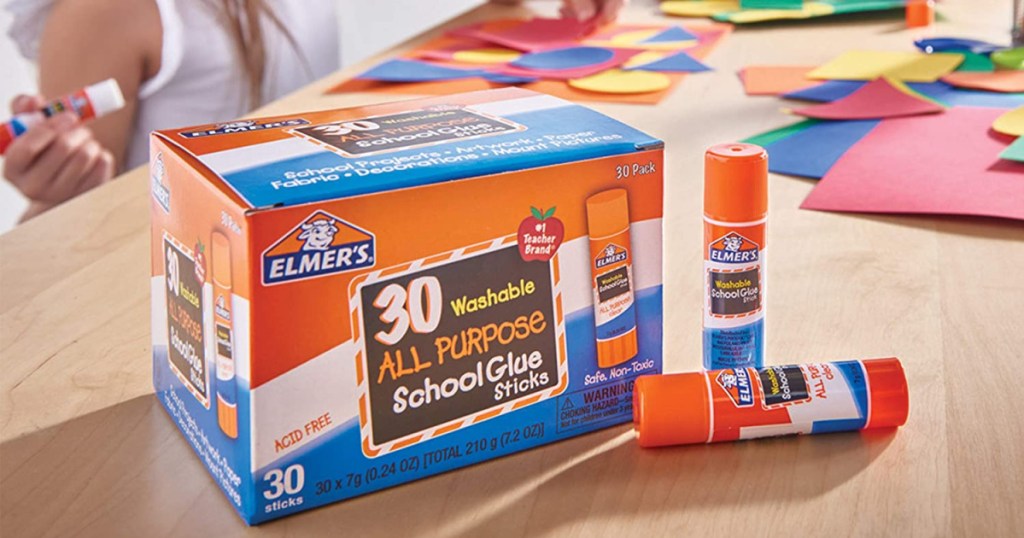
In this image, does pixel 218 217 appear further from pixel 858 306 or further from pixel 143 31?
pixel 143 31

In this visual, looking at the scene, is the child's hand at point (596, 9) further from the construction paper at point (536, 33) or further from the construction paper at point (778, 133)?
the construction paper at point (778, 133)

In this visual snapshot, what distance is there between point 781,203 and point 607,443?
0.43 metres

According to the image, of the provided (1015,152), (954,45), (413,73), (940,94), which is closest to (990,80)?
(940,94)

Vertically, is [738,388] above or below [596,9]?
below

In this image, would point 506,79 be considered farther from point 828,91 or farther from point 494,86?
point 828,91

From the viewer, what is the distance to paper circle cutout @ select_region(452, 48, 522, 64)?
1.44m

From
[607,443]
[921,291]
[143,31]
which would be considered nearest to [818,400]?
[607,443]

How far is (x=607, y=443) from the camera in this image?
590 mm

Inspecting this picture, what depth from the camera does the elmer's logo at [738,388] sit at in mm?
570

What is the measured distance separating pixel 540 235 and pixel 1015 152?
2.08 ft

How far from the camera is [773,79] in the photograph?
1329 millimetres

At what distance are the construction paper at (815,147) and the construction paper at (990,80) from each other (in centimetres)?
20

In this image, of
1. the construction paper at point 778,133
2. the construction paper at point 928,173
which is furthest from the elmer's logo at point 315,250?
the construction paper at point 778,133

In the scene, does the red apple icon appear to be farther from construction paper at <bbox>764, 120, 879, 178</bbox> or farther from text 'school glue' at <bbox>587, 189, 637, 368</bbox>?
construction paper at <bbox>764, 120, 879, 178</bbox>
